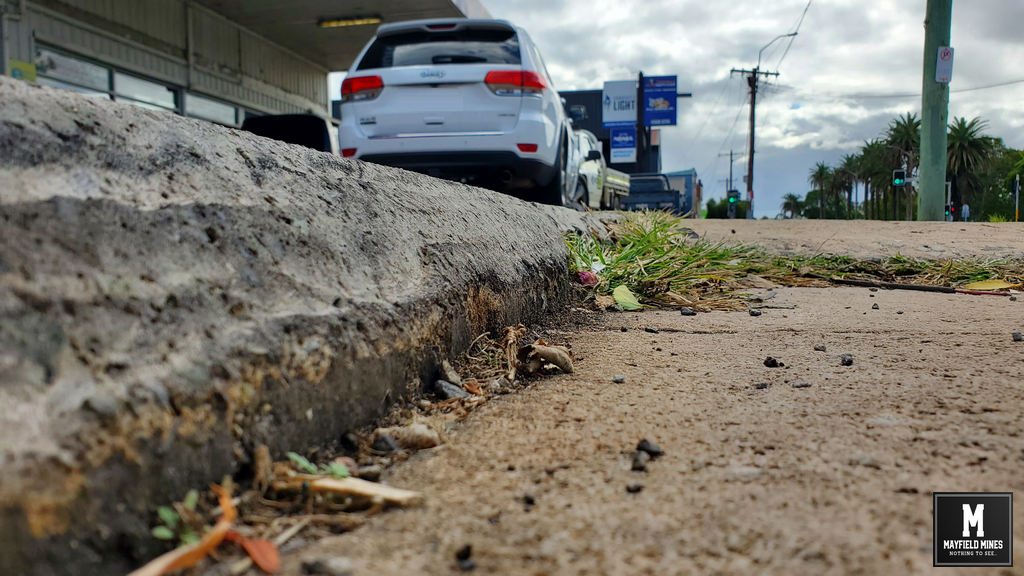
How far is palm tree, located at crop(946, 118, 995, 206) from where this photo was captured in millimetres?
50719

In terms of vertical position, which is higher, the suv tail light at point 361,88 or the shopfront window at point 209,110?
the shopfront window at point 209,110

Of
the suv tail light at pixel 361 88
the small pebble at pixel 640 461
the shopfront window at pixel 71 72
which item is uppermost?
the shopfront window at pixel 71 72

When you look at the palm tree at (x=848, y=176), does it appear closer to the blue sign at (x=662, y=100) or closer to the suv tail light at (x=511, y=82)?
the blue sign at (x=662, y=100)

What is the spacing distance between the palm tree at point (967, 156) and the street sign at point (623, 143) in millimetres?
31801

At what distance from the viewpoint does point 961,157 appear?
51.4 m

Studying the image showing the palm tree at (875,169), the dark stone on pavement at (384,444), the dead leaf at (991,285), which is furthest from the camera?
the palm tree at (875,169)

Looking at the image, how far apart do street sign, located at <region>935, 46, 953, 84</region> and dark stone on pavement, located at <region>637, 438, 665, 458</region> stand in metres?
11.7

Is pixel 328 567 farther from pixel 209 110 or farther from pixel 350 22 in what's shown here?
pixel 350 22

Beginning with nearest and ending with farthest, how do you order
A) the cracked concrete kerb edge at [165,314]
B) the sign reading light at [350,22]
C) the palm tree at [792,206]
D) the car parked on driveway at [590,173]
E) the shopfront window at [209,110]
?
the cracked concrete kerb edge at [165,314], the car parked on driveway at [590,173], the shopfront window at [209,110], the sign reading light at [350,22], the palm tree at [792,206]

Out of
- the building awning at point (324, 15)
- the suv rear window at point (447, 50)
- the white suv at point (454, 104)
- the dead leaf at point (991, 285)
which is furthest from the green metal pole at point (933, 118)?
the suv rear window at point (447, 50)

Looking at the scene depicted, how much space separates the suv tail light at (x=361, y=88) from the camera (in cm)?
490

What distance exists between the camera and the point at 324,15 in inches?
510

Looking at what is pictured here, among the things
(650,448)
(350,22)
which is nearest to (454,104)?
(650,448)

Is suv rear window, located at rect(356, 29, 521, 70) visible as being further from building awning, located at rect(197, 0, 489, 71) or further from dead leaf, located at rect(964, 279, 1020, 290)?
building awning, located at rect(197, 0, 489, 71)
